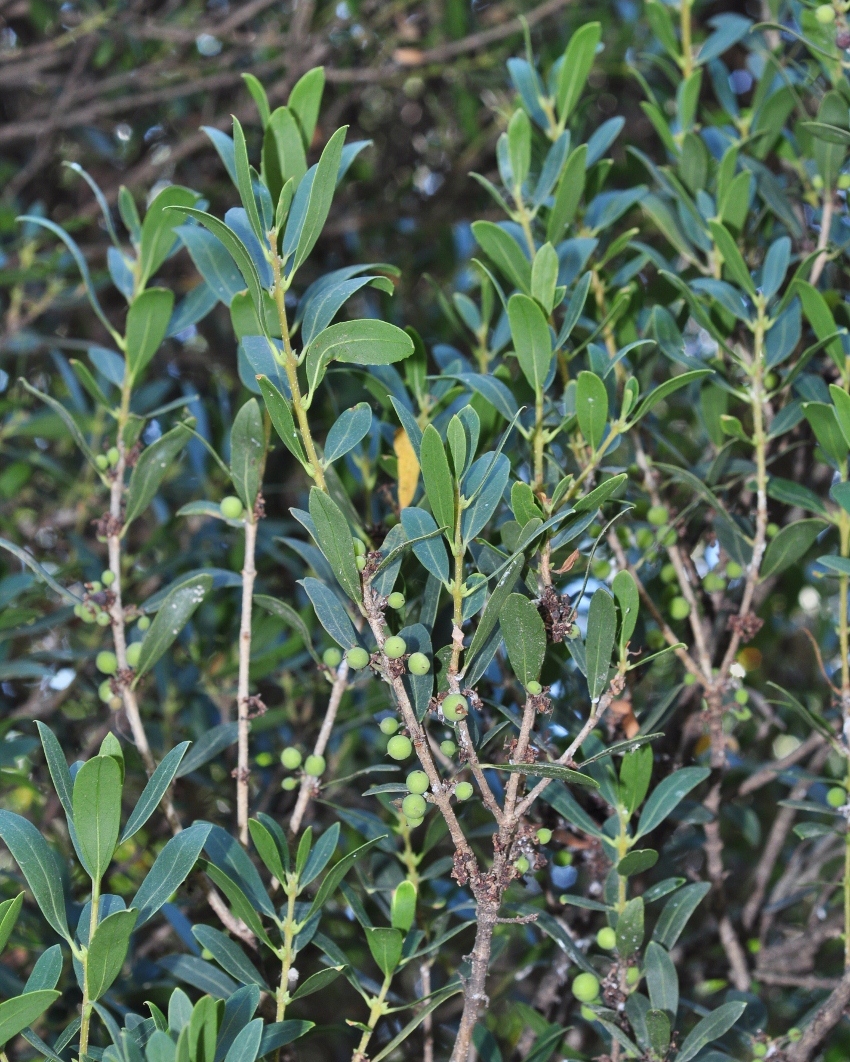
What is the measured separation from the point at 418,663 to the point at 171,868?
0.77ft

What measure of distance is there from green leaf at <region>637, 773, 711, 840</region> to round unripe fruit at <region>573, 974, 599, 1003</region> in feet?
0.41

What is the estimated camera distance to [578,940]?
1.02 m

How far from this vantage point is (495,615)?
2.30 ft

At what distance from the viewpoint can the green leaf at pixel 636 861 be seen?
80cm

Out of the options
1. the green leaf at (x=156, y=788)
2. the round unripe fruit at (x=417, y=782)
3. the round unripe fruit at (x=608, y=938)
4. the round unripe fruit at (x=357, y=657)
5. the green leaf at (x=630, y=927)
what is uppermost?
the round unripe fruit at (x=357, y=657)

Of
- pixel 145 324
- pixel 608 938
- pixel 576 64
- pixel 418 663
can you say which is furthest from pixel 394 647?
pixel 576 64

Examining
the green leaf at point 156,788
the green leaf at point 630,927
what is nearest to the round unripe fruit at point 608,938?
the green leaf at point 630,927

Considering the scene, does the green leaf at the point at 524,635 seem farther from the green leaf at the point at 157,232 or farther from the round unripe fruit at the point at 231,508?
the green leaf at the point at 157,232

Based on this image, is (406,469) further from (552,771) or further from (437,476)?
(552,771)

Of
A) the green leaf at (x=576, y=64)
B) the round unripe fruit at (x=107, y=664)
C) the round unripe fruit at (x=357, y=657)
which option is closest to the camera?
the round unripe fruit at (x=357, y=657)

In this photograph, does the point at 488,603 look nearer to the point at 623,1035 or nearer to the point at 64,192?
the point at 623,1035

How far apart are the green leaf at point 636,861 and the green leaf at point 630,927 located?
0.08 feet

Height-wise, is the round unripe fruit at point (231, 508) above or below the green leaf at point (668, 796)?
above

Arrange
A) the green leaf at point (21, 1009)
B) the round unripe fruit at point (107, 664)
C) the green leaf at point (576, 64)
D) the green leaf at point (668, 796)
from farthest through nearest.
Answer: the green leaf at point (576, 64) → the round unripe fruit at point (107, 664) → the green leaf at point (668, 796) → the green leaf at point (21, 1009)
